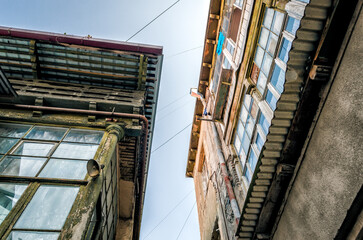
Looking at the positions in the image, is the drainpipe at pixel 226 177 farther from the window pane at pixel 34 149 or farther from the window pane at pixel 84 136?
the window pane at pixel 34 149

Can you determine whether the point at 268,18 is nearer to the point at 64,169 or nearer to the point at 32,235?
the point at 64,169

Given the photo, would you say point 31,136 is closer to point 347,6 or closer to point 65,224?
point 65,224

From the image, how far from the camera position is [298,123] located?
19.2 ft

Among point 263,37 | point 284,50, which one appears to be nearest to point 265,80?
point 284,50

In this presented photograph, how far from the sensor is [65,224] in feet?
18.9

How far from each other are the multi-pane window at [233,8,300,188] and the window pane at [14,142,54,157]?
678 centimetres

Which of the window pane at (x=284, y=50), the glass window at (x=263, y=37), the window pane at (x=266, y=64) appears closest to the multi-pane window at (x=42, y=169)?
the window pane at (x=266, y=64)

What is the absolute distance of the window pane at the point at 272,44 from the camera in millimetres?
7541

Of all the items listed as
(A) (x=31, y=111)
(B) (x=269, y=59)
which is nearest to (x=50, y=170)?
(A) (x=31, y=111)

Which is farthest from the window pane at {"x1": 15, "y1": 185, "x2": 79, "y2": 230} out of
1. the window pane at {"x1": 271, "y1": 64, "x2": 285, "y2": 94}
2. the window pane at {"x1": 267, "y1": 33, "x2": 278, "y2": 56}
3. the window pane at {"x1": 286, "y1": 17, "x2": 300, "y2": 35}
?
the window pane at {"x1": 286, "y1": 17, "x2": 300, "y2": 35}

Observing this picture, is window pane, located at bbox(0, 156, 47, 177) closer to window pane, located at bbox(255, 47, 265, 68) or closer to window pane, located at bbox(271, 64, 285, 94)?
window pane, located at bbox(271, 64, 285, 94)

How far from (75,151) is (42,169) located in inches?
47.1

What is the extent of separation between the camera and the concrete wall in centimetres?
430

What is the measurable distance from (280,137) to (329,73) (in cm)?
185
